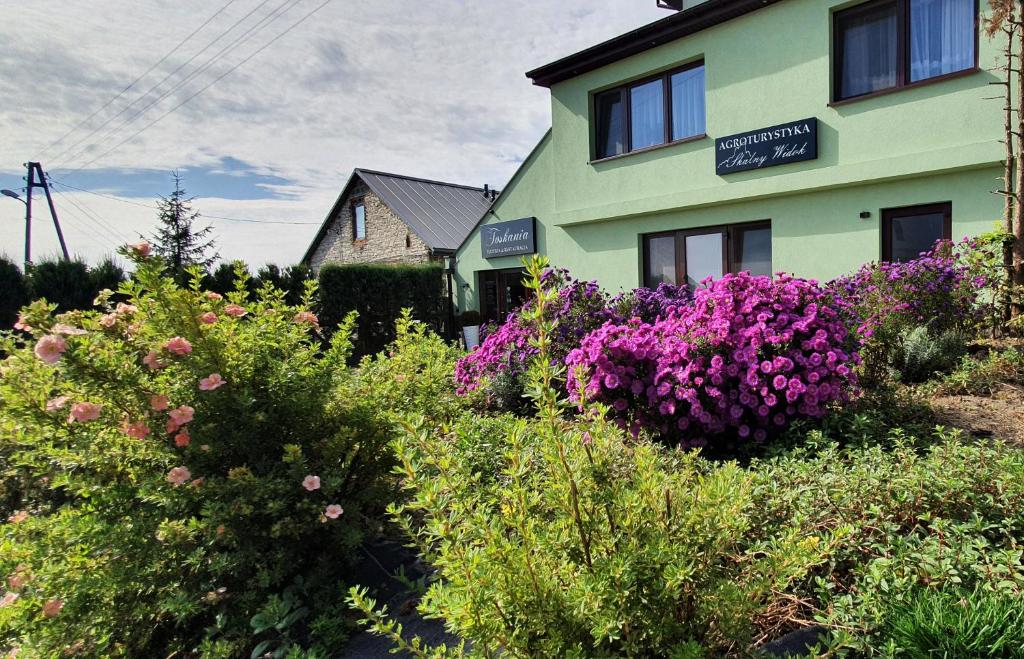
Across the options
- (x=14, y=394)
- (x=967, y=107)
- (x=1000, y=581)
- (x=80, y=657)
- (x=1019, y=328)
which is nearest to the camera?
(x=1000, y=581)

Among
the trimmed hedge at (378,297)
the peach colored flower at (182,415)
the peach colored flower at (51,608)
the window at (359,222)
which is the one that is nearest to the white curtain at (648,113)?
the trimmed hedge at (378,297)

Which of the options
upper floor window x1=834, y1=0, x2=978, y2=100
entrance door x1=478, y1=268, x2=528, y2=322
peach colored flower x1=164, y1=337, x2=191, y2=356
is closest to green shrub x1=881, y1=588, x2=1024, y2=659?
peach colored flower x1=164, y1=337, x2=191, y2=356

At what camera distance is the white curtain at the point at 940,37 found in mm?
6973

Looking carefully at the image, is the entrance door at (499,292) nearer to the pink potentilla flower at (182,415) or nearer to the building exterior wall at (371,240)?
the building exterior wall at (371,240)

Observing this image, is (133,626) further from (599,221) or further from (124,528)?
(599,221)

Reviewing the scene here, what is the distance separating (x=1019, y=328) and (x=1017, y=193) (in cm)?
151

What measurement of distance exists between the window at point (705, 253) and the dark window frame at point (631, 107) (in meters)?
1.56

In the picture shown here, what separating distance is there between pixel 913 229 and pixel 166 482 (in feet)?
28.1

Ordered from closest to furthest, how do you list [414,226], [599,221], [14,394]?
1. [14,394]
2. [599,221]
3. [414,226]

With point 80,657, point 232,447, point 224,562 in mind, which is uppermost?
point 232,447

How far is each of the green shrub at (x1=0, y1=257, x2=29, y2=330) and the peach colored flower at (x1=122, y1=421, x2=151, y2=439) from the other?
12.9m

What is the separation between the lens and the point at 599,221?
10961mm

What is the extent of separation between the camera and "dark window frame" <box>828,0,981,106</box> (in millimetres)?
6863

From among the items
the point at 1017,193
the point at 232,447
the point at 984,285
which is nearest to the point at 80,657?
the point at 232,447
